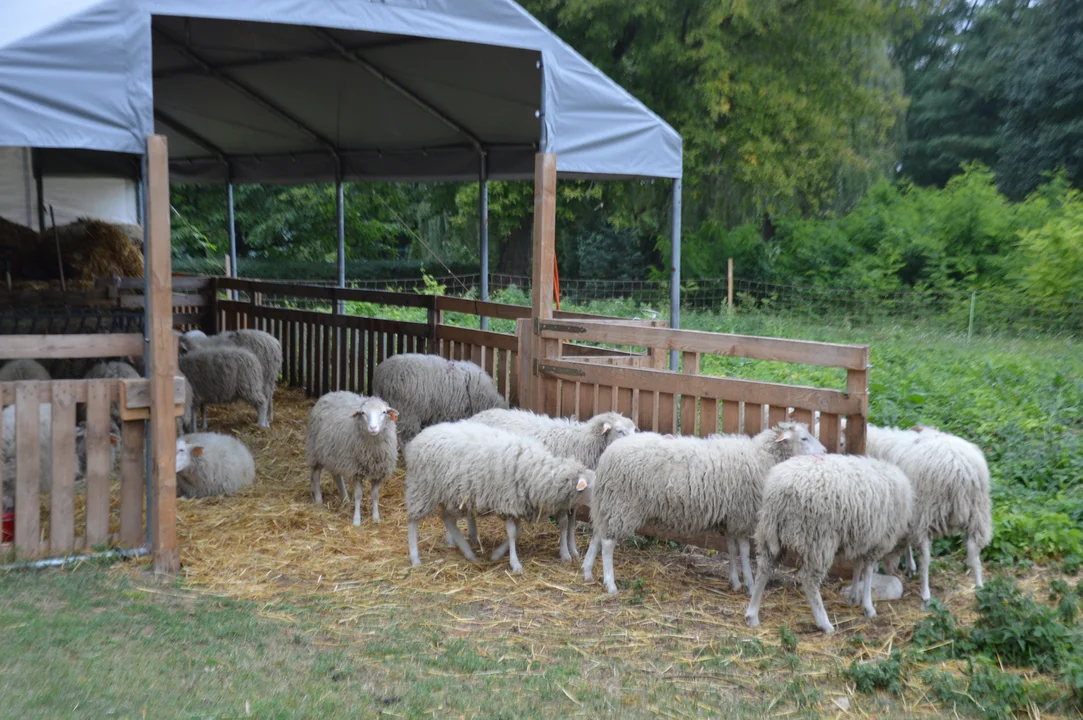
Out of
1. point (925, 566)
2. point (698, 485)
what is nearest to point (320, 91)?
point (698, 485)

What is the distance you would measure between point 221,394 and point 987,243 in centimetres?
1880

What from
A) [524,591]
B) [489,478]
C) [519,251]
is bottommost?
[524,591]

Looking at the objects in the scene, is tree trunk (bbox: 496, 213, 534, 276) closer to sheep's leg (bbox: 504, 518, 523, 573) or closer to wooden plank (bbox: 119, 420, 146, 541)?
sheep's leg (bbox: 504, 518, 523, 573)

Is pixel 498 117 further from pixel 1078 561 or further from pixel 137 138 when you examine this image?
pixel 1078 561

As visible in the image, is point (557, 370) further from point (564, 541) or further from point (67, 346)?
point (67, 346)

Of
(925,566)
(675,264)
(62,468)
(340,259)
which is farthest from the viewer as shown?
(340,259)

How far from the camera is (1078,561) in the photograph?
20.5ft

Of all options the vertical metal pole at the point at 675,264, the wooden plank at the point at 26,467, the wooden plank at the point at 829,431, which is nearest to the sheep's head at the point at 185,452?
the wooden plank at the point at 26,467

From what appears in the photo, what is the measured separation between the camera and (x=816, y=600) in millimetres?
5438

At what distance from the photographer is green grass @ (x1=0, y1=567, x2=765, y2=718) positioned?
13.9 feet

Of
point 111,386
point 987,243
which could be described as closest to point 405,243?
point 987,243

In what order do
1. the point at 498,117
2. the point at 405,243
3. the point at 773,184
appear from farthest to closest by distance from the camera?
1. the point at 405,243
2. the point at 773,184
3. the point at 498,117

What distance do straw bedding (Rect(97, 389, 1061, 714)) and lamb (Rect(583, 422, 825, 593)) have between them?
1.08 feet

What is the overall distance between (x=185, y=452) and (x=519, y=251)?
774 inches
